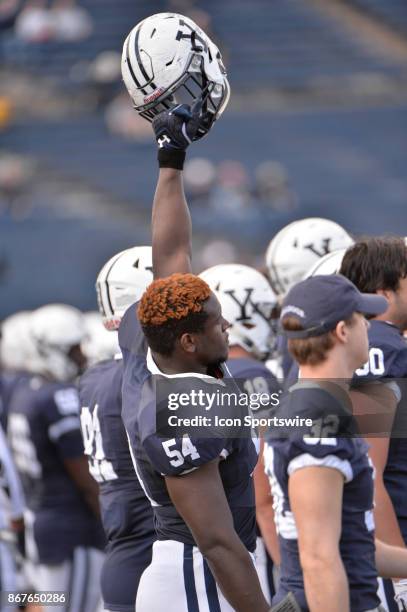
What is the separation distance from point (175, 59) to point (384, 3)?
1562 cm

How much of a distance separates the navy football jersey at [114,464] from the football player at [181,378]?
1.92 ft

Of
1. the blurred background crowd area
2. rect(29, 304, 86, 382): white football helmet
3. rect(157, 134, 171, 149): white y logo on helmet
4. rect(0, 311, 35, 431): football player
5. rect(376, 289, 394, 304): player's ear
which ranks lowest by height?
rect(376, 289, 394, 304): player's ear

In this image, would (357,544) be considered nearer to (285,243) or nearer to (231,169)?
(285,243)

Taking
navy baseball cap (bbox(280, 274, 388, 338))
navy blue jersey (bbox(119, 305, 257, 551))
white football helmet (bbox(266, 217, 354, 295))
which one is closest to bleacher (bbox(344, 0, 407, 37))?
white football helmet (bbox(266, 217, 354, 295))

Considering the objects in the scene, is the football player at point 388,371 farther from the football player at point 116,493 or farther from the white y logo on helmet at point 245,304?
the white y logo on helmet at point 245,304

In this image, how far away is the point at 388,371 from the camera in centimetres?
366

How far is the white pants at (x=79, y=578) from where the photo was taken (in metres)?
6.33

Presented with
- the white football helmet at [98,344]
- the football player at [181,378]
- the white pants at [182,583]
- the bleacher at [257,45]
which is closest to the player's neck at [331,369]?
the football player at [181,378]

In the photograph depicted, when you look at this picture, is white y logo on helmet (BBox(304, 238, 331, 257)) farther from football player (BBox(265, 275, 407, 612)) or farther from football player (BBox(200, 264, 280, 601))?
football player (BBox(265, 275, 407, 612))

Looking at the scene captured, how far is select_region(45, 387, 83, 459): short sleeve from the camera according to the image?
245 inches

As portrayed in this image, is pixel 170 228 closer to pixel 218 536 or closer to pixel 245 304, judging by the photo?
pixel 218 536

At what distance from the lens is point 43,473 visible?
637cm

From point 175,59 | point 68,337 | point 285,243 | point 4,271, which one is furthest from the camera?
point 4,271

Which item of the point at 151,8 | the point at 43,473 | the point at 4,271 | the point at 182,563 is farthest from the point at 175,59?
the point at 151,8
